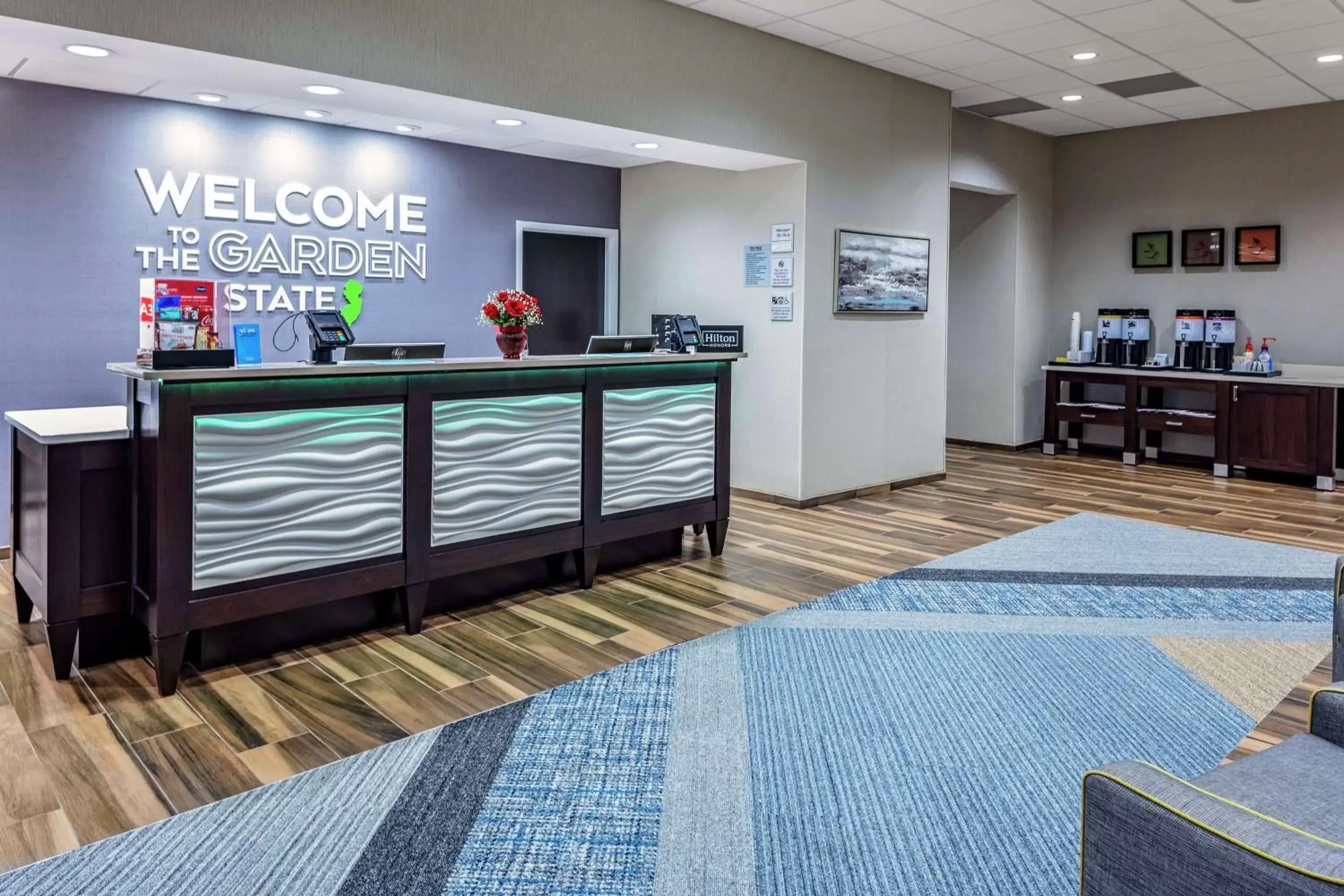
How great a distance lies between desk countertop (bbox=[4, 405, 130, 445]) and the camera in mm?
3258

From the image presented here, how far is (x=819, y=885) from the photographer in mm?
2135

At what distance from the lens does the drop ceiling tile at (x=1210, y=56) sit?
5949 mm

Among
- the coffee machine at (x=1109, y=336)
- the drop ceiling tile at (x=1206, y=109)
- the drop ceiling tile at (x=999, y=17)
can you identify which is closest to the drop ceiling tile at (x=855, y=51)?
the drop ceiling tile at (x=999, y=17)

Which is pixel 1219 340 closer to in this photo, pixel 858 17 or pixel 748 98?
pixel 858 17

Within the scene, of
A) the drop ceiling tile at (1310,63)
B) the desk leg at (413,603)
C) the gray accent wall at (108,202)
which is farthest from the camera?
the drop ceiling tile at (1310,63)

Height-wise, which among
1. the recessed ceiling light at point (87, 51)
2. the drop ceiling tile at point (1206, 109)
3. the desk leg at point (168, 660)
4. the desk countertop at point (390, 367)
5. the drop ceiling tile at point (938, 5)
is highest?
the drop ceiling tile at point (1206, 109)

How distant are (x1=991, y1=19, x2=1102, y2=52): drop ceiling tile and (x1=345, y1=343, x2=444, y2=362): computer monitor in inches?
155

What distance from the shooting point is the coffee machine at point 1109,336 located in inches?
341

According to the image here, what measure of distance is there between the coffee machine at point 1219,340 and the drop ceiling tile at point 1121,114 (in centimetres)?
173

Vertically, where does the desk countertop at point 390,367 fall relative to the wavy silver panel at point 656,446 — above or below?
above

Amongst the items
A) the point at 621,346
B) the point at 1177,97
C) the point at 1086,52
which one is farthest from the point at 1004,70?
the point at 621,346

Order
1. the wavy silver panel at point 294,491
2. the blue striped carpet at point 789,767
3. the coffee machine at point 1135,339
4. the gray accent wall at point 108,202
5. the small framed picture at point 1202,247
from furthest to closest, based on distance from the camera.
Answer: the coffee machine at point 1135,339, the small framed picture at point 1202,247, the gray accent wall at point 108,202, the wavy silver panel at point 294,491, the blue striped carpet at point 789,767

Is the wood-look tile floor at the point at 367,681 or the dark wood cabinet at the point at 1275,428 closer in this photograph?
the wood-look tile floor at the point at 367,681

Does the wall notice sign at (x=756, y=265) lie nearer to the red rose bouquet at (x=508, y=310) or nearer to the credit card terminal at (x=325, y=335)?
the red rose bouquet at (x=508, y=310)
